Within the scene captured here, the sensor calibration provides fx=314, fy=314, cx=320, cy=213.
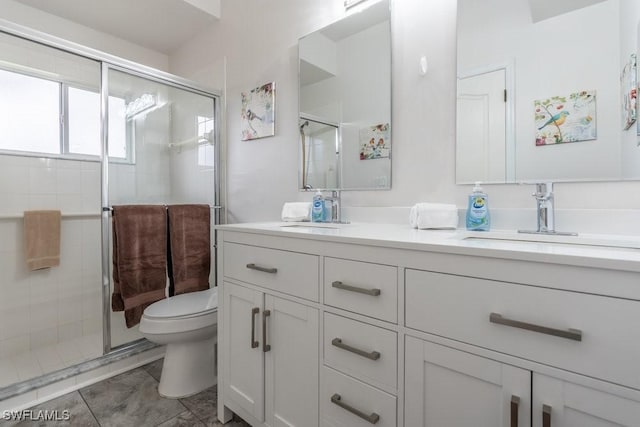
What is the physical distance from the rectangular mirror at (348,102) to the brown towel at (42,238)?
159 centimetres

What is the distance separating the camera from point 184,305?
1650 mm

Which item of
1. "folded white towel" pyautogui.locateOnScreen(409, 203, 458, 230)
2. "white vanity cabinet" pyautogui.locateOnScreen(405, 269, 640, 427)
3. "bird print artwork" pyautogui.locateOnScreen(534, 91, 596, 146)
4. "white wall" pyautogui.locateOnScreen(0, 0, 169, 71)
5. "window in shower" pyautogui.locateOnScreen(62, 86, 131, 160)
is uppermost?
"white wall" pyautogui.locateOnScreen(0, 0, 169, 71)

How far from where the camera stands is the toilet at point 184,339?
1.51 meters

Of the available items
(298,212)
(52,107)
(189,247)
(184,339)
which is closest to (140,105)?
(52,107)

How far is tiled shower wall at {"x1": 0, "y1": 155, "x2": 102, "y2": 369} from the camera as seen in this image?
191cm

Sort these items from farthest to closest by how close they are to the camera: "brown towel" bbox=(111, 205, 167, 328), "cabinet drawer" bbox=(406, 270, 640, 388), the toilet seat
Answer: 1. "brown towel" bbox=(111, 205, 167, 328)
2. the toilet seat
3. "cabinet drawer" bbox=(406, 270, 640, 388)

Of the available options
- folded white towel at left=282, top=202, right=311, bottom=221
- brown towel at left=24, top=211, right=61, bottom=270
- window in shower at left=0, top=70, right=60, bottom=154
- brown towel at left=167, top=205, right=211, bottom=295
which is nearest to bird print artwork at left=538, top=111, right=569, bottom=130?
folded white towel at left=282, top=202, right=311, bottom=221

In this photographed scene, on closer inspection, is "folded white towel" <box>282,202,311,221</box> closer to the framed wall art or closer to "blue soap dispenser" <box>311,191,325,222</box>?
"blue soap dispenser" <box>311,191,325,222</box>

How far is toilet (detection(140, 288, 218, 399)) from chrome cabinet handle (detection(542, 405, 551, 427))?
1.40 meters

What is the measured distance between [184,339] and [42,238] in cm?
120

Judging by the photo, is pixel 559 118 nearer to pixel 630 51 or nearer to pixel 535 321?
pixel 630 51

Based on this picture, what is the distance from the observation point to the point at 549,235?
95 centimetres

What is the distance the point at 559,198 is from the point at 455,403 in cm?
74

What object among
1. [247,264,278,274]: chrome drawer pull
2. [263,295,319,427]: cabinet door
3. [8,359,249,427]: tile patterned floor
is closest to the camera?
[263,295,319,427]: cabinet door
